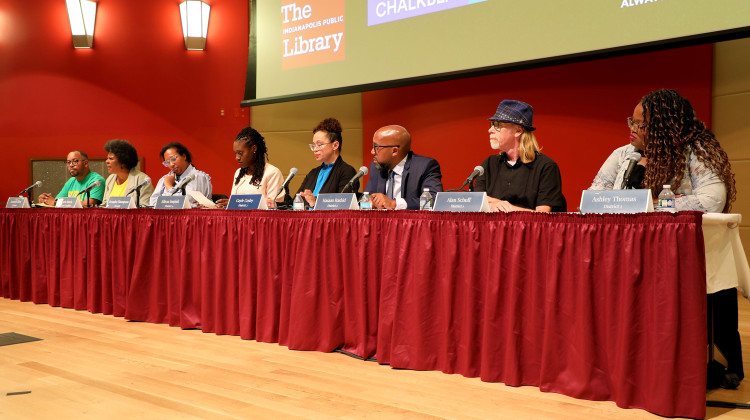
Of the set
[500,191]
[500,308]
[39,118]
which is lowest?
[500,308]

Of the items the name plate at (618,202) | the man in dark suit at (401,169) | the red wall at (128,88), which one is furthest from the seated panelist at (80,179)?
the name plate at (618,202)

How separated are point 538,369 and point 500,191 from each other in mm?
884

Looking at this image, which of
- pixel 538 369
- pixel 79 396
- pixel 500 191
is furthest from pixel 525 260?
pixel 79 396

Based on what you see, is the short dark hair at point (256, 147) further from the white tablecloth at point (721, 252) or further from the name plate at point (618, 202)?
the white tablecloth at point (721, 252)

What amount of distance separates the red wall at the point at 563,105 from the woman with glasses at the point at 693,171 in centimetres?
228

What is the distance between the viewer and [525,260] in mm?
2068

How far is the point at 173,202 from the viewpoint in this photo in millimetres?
3293

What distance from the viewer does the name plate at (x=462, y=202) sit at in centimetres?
222

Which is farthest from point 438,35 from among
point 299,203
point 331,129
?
point 299,203

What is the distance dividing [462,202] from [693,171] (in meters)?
0.79

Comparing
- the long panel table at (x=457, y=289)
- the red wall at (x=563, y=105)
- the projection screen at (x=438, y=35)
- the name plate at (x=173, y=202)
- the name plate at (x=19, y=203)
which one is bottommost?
the long panel table at (x=457, y=289)

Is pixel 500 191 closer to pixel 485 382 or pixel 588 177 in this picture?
pixel 485 382

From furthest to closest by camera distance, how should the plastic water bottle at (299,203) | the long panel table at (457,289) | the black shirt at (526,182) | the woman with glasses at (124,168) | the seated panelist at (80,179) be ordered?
1. the seated panelist at (80,179)
2. the woman with glasses at (124,168)
3. the plastic water bottle at (299,203)
4. the black shirt at (526,182)
5. the long panel table at (457,289)

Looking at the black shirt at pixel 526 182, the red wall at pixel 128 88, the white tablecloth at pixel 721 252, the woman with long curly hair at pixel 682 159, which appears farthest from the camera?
the red wall at pixel 128 88
